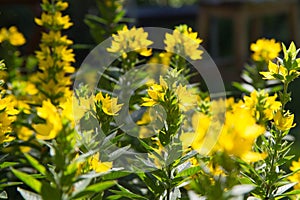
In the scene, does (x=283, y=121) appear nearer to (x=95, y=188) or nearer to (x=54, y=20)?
(x=95, y=188)

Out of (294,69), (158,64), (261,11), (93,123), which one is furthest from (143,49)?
(261,11)

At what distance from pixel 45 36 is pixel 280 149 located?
2.81ft

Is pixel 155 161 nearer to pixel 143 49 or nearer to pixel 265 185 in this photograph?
pixel 265 185

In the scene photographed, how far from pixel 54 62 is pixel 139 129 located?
35cm

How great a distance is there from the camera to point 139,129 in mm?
1530

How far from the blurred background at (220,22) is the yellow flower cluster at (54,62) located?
1549 mm

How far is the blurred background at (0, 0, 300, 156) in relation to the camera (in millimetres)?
4441

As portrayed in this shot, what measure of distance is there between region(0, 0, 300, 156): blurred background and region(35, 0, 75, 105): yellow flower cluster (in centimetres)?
155

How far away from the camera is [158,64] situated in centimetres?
184

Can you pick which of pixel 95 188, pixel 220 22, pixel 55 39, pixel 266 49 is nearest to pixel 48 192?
pixel 95 188

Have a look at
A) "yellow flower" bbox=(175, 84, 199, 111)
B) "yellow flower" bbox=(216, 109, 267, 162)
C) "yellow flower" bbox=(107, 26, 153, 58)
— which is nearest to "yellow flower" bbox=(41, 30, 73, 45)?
"yellow flower" bbox=(107, 26, 153, 58)

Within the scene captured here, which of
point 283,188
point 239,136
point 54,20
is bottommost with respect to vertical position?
point 283,188

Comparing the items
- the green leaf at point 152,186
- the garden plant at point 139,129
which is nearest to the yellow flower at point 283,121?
the garden plant at point 139,129

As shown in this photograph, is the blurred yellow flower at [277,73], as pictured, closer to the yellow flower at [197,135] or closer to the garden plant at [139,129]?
the garden plant at [139,129]
